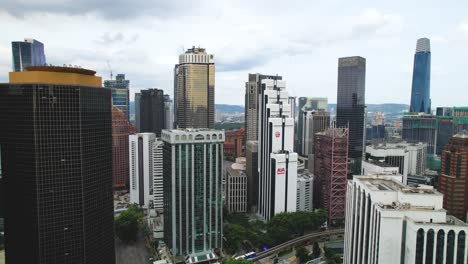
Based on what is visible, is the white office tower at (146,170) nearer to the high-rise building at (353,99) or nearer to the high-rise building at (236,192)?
the high-rise building at (236,192)

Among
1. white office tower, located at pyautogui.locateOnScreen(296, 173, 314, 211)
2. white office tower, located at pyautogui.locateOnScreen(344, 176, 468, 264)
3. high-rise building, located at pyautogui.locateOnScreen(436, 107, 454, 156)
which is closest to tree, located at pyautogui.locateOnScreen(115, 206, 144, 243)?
white office tower, located at pyautogui.locateOnScreen(296, 173, 314, 211)

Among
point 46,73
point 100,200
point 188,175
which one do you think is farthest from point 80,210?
point 188,175

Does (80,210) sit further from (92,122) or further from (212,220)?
(212,220)

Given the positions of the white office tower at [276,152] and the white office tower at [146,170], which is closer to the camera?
the white office tower at [276,152]

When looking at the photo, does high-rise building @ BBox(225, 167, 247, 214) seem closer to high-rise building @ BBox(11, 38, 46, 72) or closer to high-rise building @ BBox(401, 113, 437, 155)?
high-rise building @ BBox(11, 38, 46, 72)

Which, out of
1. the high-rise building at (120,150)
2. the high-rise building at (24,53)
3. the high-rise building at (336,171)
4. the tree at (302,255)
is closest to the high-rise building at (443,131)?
the high-rise building at (336,171)

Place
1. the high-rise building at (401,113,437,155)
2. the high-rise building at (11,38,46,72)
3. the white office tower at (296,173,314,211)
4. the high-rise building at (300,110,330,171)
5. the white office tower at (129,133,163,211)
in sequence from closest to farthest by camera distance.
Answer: the white office tower at (129,133,163,211) → the white office tower at (296,173,314,211) → the high-rise building at (11,38,46,72) → the high-rise building at (300,110,330,171) → the high-rise building at (401,113,437,155)
